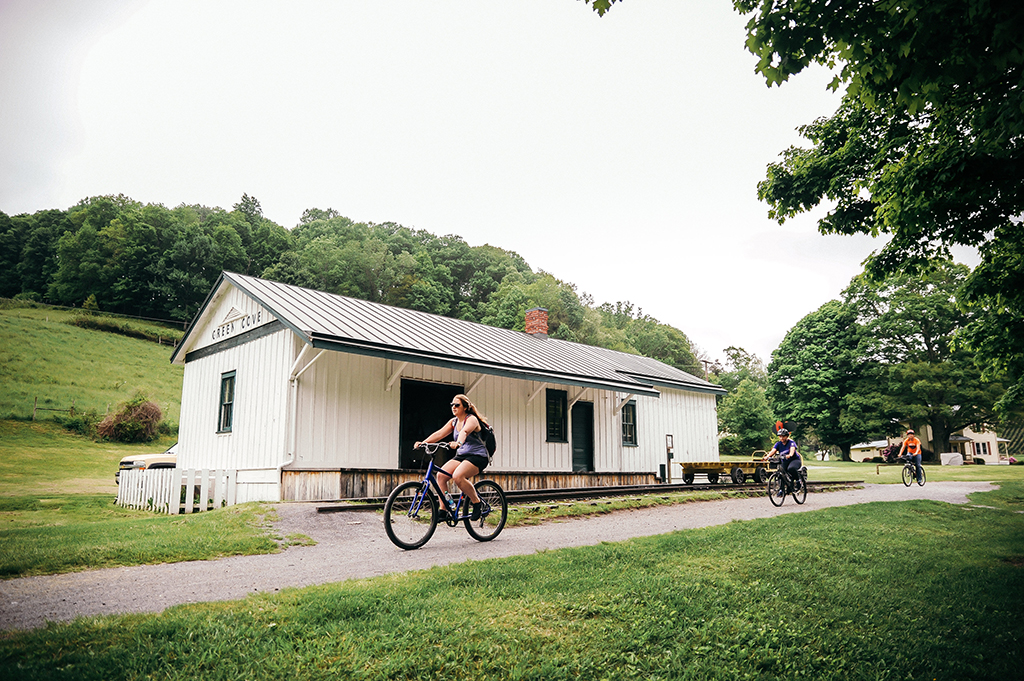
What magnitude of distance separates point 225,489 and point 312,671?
1026cm

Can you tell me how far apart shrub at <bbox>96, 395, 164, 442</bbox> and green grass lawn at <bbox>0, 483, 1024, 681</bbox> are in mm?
29161

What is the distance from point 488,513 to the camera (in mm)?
8125

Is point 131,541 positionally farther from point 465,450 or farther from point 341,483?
point 341,483

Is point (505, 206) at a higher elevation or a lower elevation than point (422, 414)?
higher

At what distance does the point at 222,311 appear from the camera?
16.8 metres

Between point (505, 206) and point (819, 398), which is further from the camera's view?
point (505, 206)

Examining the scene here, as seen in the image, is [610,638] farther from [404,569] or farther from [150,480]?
[150,480]

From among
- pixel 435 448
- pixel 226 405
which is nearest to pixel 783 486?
pixel 435 448

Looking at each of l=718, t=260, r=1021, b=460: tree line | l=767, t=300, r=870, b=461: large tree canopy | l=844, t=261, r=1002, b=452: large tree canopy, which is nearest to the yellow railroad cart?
l=718, t=260, r=1021, b=460: tree line

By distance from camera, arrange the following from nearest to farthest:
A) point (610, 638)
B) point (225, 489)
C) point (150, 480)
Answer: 1. point (610, 638)
2. point (225, 489)
3. point (150, 480)

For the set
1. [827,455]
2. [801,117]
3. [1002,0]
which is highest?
[801,117]

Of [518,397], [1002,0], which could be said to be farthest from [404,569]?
[518,397]

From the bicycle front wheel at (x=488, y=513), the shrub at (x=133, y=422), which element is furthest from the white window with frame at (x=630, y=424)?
the shrub at (x=133, y=422)

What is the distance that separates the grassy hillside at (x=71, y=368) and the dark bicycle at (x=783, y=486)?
2182cm
